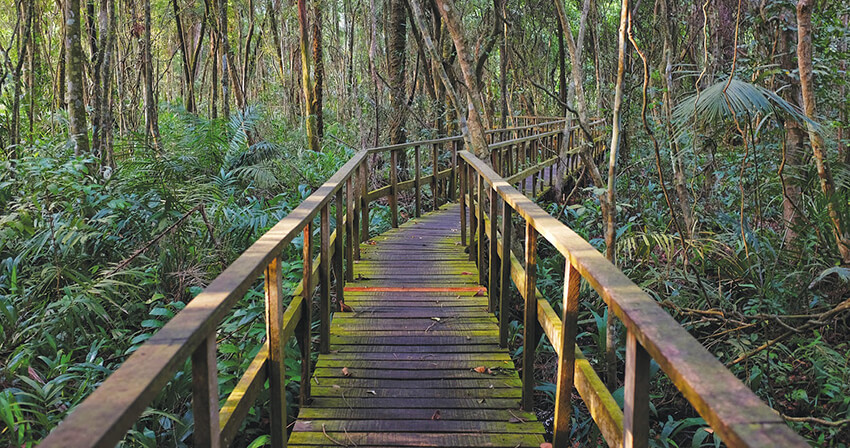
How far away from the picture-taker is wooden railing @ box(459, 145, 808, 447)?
44.9 inches

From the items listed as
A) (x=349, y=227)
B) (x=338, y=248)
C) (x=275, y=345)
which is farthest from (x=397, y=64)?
(x=275, y=345)

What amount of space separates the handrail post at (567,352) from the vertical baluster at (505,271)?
1.27m

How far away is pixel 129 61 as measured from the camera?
698 inches

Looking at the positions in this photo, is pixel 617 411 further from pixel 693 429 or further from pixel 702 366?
pixel 693 429

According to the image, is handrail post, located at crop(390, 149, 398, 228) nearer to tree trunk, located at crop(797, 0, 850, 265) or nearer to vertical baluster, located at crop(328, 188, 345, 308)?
vertical baluster, located at crop(328, 188, 345, 308)

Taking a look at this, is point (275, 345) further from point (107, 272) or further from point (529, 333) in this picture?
point (107, 272)

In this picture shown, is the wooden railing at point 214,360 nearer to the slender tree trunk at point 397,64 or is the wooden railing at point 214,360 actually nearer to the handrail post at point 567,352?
the handrail post at point 567,352

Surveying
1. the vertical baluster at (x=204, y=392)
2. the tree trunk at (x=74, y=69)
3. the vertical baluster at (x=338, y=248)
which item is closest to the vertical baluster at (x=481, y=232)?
the vertical baluster at (x=338, y=248)

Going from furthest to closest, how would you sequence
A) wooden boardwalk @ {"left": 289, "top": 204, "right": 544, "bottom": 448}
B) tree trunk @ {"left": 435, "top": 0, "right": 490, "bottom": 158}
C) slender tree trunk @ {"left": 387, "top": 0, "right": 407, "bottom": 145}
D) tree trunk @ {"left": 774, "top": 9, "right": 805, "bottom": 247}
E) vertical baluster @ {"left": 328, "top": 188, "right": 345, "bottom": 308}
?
slender tree trunk @ {"left": 387, "top": 0, "right": 407, "bottom": 145} < tree trunk @ {"left": 435, "top": 0, "right": 490, "bottom": 158} < tree trunk @ {"left": 774, "top": 9, "right": 805, "bottom": 247} < vertical baluster @ {"left": 328, "top": 188, "right": 345, "bottom": 308} < wooden boardwalk @ {"left": 289, "top": 204, "right": 544, "bottom": 448}

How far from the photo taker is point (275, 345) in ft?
8.87

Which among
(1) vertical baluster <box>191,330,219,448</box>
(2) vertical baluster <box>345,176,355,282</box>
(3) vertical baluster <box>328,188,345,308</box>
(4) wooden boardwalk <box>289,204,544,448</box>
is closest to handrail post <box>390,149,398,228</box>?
(4) wooden boardwalk <box>289,204,544,448</box>

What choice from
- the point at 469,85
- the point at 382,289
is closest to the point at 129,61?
the point at 469,85

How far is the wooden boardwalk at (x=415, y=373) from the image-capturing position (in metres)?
3.07

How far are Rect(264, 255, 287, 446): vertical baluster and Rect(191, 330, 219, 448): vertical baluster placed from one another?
79 centimetres
